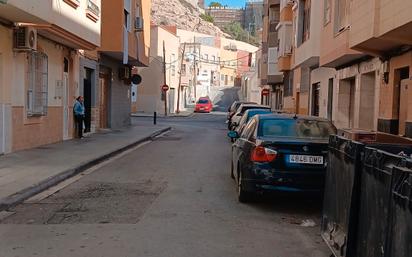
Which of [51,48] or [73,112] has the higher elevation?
[51,48]

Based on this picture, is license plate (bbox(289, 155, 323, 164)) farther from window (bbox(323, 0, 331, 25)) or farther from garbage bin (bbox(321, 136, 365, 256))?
window (bbox(323, 0, 331, 25))

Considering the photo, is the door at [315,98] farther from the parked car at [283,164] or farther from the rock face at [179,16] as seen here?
the rock face at [179,16]

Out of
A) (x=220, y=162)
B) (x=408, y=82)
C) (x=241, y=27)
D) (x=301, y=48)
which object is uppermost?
(x=241, y=27)

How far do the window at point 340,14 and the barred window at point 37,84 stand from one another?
9614 millimetres

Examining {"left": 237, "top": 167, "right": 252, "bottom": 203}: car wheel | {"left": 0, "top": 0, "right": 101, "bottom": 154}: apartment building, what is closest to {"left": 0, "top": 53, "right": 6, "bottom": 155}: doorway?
{"left": 0, "top": 0, "right": 101, "bottom": 154}: apartment building

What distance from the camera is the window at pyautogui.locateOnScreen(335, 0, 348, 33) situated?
18.2m

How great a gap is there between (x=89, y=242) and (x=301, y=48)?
2153 centimetres

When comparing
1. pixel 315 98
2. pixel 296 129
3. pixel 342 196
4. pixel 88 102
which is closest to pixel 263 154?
pixel 296 129

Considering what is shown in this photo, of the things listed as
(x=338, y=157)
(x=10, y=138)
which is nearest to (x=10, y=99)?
(x=10, y=138)

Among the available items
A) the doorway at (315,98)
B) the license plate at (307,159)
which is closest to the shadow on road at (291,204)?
the license plate at (307,159)

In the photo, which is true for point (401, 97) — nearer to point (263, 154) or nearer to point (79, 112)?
point (263, 154)

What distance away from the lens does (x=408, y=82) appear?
1377cm

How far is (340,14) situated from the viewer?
18.9m

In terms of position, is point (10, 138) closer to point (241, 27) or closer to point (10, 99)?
point (10, 99)
